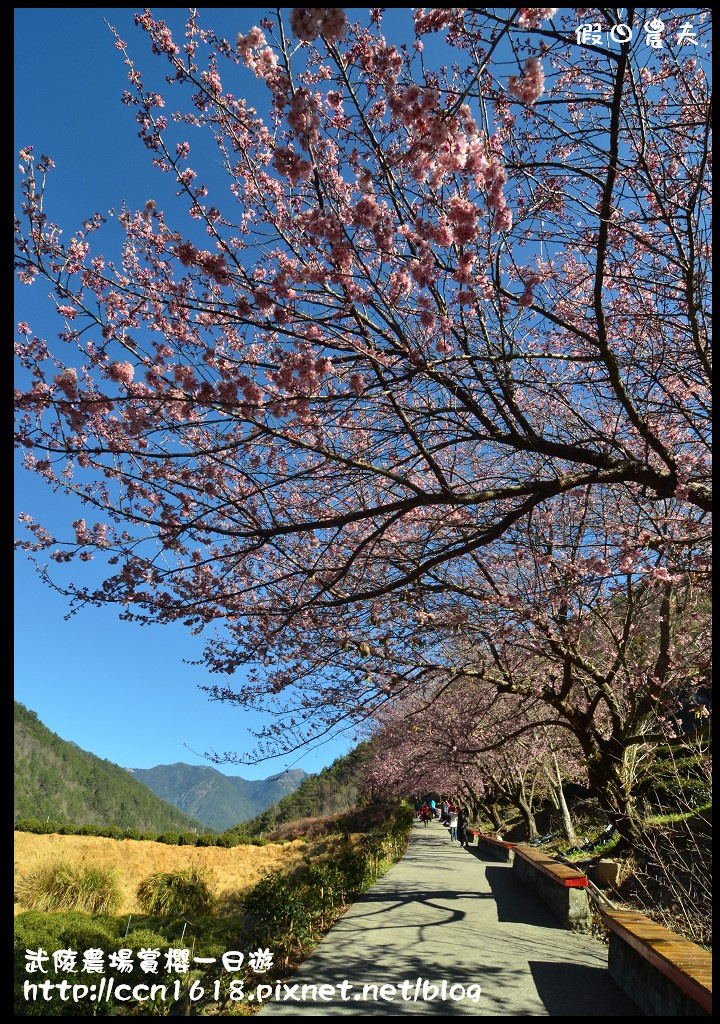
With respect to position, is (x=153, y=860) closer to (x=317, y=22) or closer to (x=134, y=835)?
(x=134, y=835)

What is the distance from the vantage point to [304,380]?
375 centimetres

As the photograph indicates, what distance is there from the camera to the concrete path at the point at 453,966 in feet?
16.1

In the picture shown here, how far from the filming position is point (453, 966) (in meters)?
5.95

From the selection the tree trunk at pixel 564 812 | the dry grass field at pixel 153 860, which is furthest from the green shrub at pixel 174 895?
the tree trunk at pixel 564 812

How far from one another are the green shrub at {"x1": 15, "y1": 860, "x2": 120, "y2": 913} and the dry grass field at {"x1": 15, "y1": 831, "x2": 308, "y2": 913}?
0.96 ft

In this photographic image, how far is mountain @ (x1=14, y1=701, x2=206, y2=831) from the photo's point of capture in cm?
10044

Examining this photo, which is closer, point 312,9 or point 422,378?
point 312,9

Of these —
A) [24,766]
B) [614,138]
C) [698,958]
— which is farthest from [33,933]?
[24,766]

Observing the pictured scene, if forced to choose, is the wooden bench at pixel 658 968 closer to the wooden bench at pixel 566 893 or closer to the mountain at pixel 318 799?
the wooden bench at pixel 566 893

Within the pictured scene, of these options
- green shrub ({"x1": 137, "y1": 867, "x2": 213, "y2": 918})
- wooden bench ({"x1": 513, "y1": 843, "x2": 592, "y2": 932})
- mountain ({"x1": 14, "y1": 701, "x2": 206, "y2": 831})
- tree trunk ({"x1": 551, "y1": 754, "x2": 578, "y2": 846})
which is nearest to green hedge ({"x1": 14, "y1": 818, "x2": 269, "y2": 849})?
green shrub ({"x1": 137, "y1": 867, "x2": 213, "y2": 918})

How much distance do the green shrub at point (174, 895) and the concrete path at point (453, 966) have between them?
22.9 ft

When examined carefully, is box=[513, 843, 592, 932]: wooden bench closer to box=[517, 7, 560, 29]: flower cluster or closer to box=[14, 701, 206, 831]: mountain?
box=[517, 7, 560, 29]: flower cluster
